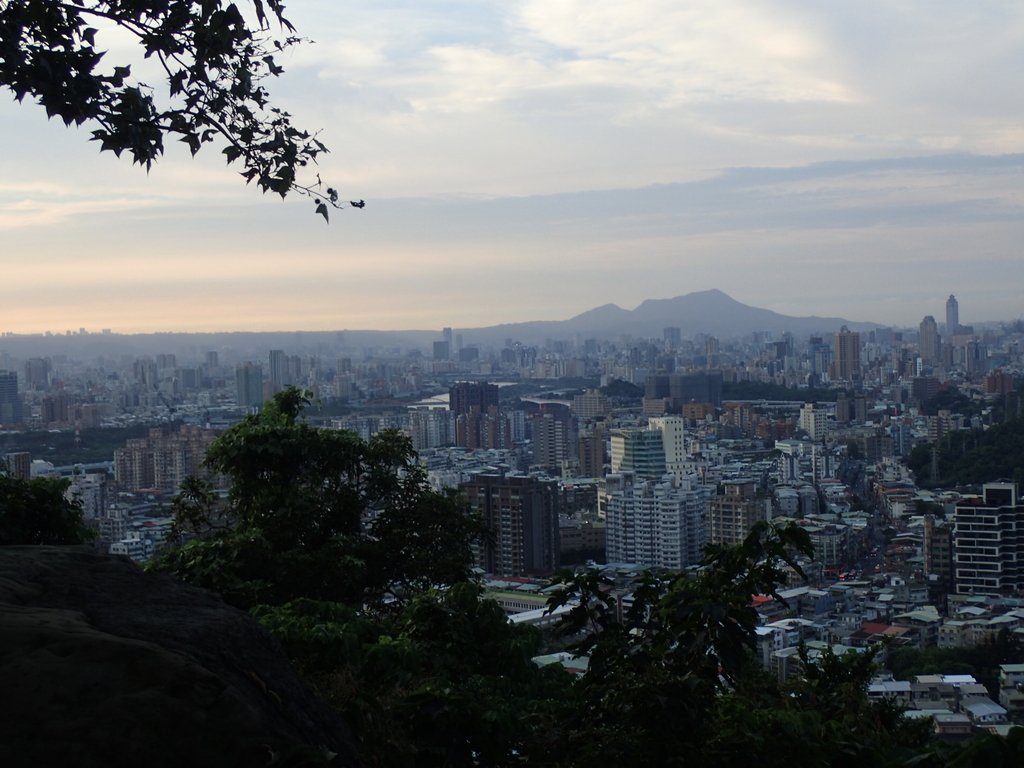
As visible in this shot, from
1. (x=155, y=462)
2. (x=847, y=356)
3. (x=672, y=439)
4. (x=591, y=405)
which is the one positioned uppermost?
(x=847, y=356)

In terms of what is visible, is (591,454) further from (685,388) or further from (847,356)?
(847,356)

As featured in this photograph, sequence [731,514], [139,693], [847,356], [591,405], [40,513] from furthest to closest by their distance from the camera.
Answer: [847,356] → [591,405] → [731,514] → [40,513] → [139,693]

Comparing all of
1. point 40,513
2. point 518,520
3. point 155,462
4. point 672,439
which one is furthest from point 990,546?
point 672,439

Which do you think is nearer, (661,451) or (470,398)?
(661,451)

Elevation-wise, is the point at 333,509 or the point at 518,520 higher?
the point at 333,509

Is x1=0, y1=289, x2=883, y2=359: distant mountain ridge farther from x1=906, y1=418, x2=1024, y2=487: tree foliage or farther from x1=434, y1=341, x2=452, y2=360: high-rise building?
x1=906, y1=418, x2=1024, y2=487: tree foliage

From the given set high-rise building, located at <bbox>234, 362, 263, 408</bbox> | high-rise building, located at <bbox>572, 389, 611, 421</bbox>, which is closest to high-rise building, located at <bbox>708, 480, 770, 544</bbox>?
high-rise building, located at <bbox>234, 362, 263, 408</bbox>

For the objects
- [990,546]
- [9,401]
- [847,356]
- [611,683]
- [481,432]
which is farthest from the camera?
[847,356]
